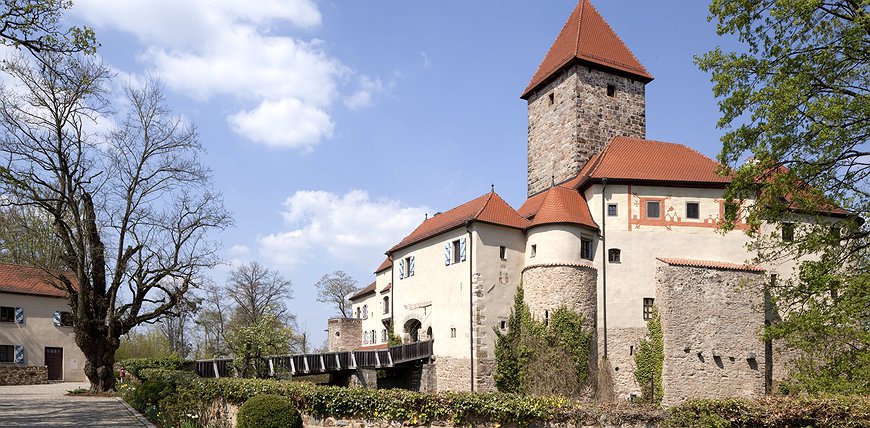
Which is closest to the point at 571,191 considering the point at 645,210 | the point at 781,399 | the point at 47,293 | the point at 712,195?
the point at 645,210

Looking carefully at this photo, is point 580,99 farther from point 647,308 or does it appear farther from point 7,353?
point 7,353

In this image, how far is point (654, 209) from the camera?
87.1 ft

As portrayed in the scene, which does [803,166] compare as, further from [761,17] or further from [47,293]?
[47,293]

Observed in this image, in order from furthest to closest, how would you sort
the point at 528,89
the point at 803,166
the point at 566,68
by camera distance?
the point at 528,89 < the point at 566,68 < the point at 803,166

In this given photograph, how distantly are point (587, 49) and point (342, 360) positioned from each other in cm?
1731

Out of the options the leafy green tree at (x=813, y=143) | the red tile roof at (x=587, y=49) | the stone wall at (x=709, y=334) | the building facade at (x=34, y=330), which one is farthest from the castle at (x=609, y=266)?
the building facade at (x=34, y=330)

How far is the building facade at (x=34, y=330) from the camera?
33188mm

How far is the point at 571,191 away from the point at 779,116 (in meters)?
15.4

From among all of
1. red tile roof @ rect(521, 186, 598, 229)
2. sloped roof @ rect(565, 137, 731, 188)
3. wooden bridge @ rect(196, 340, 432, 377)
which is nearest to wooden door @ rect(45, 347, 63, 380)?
wooden bridge @ rect(196, 340, 432, 377)

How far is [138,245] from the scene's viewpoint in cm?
2503

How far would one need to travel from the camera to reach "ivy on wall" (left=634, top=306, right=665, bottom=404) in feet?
80.8

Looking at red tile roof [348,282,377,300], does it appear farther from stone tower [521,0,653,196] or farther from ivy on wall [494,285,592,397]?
ivy on wall [494,285,592,397]

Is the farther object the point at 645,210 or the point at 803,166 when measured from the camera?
the point at 645,210

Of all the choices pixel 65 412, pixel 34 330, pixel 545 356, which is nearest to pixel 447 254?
pixel 545 356
